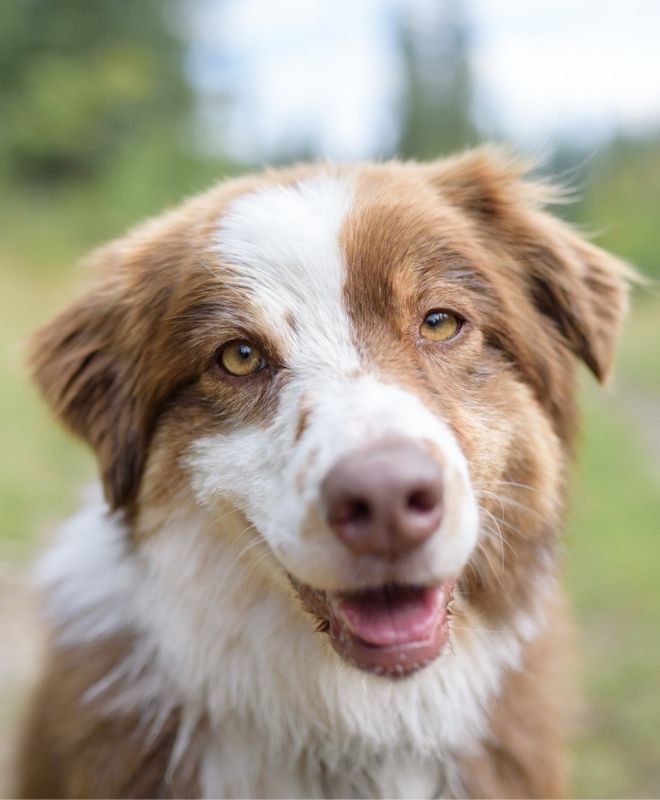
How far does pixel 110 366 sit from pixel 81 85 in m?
27.4

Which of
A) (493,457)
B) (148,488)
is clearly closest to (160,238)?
(148,488)

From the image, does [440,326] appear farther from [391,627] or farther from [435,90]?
[435,90]

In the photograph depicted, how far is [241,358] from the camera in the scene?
2947 mm

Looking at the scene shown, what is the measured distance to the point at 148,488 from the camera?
3.12 meters

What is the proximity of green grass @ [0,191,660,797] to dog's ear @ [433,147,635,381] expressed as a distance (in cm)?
48

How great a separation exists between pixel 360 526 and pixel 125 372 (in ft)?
4.27

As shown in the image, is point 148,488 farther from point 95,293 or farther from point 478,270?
point 478,270

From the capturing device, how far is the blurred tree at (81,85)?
27656 millimetres

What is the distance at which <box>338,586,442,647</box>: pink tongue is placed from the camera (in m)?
2.55

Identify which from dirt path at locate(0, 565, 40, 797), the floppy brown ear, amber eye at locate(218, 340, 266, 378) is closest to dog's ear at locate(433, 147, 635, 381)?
the floppy brown ear

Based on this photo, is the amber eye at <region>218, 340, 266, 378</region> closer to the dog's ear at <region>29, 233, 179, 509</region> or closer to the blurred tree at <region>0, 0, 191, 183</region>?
the dog's ear at <region>29, 233, 179, 509</region>

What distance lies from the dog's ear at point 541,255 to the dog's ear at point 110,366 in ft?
3.84

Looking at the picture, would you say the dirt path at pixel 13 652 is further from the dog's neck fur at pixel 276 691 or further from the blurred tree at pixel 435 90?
the blurred tree at pixel 435 90

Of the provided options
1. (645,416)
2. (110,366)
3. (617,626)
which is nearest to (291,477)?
(110,366)
